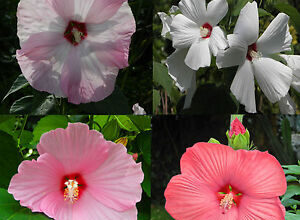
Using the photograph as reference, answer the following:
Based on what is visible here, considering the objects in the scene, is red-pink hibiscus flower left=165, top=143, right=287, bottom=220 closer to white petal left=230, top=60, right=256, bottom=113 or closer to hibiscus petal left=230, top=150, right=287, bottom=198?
hibiscus petal left=230, top=150, right=287, bottom=198

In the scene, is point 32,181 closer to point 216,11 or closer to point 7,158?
point 7,158

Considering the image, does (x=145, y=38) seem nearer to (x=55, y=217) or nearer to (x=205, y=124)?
(x=205, y=124)

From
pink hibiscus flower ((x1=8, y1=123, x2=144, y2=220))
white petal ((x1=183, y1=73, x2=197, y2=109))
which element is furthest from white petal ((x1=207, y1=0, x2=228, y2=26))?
pink hibiscus flower ((x1=8, y1=123, x2=144, y2=220))

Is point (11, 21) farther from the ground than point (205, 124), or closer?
farther from the ground

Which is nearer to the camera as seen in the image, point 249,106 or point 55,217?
point 55,217

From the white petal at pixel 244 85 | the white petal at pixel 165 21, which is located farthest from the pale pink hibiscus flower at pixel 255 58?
the white petal at pixel 165 21

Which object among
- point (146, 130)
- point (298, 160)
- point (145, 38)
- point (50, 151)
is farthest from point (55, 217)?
point (298, 160)

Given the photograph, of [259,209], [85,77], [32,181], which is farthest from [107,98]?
[259,209]
